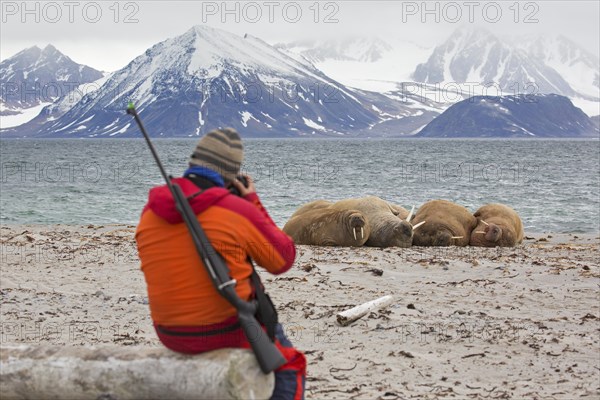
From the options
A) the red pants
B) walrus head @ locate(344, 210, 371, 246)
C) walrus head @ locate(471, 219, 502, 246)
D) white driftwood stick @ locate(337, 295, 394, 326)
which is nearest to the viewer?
the red pants

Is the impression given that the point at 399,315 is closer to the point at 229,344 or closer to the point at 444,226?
the point at 229,344

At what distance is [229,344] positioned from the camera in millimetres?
4805

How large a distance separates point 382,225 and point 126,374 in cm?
1247

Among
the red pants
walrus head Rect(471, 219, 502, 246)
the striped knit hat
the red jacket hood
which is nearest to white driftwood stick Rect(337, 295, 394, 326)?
the red pants

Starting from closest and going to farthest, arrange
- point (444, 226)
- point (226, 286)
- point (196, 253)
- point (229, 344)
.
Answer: point (226, 286) → point (196, 253) → point (229, 344) → point (444, 226)

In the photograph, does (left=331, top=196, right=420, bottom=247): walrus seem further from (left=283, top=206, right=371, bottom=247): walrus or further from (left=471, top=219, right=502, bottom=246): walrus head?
(left=471, top=219, right=502, bottom=246): walrus head

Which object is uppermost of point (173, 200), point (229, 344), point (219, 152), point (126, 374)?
point (219, 152)

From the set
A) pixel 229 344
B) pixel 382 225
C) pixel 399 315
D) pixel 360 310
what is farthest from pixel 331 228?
pixel 229 344

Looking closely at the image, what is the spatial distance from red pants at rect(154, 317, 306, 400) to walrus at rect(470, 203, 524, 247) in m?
12.6

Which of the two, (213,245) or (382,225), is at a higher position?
(213,245)

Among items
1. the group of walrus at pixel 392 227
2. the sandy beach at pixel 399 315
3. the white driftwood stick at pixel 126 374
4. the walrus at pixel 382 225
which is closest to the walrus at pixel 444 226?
the group of walrus at pixel 392 227

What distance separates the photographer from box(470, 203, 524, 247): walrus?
56.0ft

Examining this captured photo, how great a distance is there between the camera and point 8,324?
30.9 ft

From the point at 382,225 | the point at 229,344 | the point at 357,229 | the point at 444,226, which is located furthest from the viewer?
the point at 444,226
